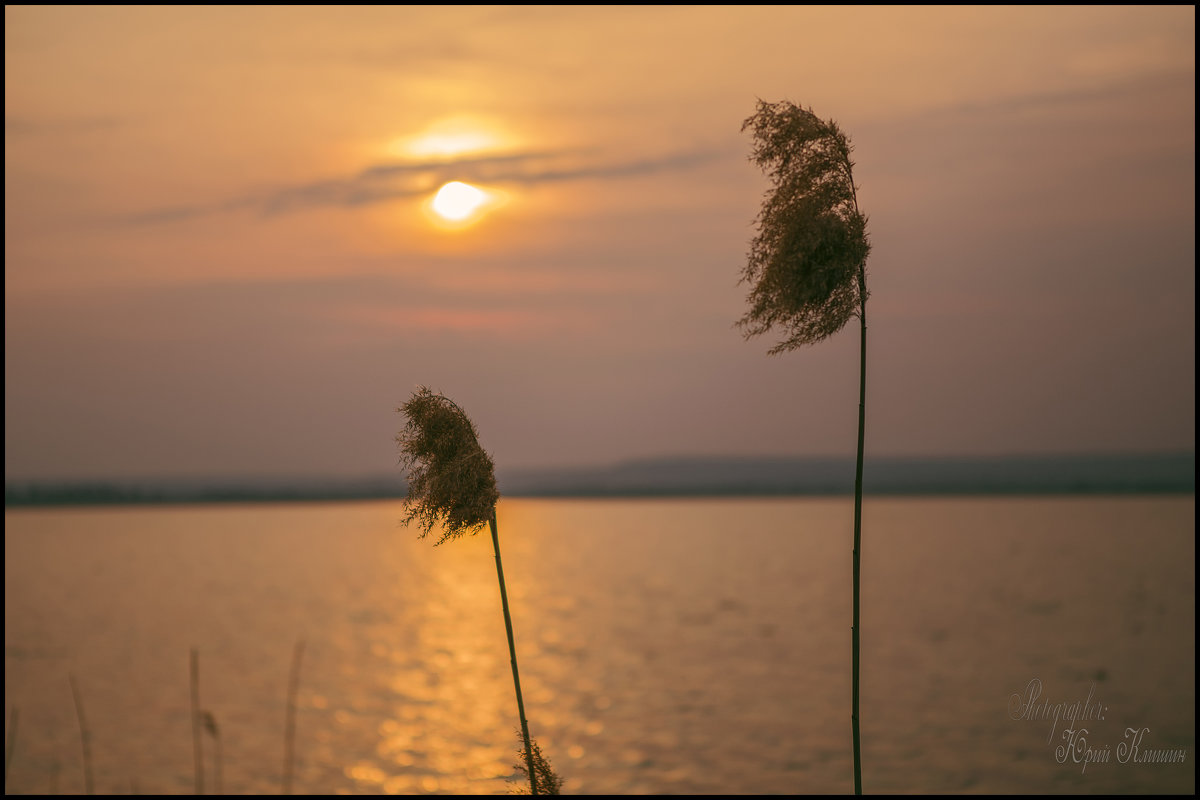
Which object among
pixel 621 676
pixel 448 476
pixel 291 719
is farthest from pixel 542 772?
pixel 621 676

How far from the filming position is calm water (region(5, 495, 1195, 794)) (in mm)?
41000

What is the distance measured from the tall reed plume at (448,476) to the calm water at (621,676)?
1479mm

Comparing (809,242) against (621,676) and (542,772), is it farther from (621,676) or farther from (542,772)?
(621,676)

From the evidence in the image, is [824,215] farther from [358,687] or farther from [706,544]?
→ [706,544]

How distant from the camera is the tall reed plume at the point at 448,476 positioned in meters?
4.23

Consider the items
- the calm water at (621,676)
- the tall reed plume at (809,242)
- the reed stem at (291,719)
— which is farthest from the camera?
the calm water at (621,676)

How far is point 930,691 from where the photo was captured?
56.0 meters

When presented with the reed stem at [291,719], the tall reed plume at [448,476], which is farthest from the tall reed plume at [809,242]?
the reed stem at [291,719]

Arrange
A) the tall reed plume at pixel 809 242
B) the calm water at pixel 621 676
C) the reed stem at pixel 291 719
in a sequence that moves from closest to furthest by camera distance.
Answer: the tall reed plume at pixel 809 242 → the reed stem at pixel 291 719 → the calm water at pixel 621 676

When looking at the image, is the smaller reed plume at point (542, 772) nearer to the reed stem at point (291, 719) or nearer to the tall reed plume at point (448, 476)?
the tall reed plume at point (448, 476)

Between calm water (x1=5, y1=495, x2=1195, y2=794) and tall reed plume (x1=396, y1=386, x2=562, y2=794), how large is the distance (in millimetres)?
1479

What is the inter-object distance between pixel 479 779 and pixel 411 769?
348 centimetres

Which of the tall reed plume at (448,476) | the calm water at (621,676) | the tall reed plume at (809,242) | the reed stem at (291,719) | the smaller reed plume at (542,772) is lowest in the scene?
the calm water at (621,676)

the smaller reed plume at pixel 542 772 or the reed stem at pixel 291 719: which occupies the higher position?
the smaller reed plume at pixel 542 772
